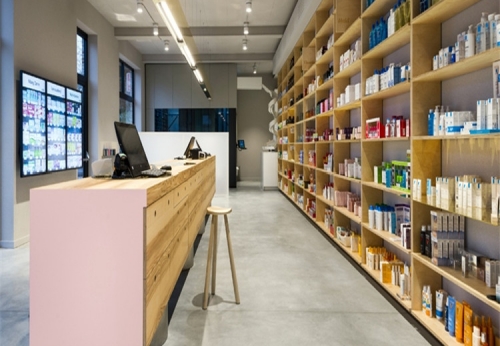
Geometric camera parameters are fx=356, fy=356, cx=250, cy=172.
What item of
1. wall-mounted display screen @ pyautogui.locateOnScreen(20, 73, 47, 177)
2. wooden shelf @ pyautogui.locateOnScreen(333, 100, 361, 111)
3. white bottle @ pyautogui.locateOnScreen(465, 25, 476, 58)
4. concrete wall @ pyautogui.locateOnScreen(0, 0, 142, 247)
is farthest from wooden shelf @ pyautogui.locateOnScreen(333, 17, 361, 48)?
concrete wall @ pyautogui.locateOnScreen(0, 0, 142, 247)

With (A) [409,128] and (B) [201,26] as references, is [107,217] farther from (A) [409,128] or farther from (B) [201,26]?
(B) [201,26]

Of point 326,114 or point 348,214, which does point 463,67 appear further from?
point 326,114

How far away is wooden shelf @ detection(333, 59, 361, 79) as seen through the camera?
4.24 metres

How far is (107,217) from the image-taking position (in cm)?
168

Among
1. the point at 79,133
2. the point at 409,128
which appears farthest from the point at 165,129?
the point at 409,128

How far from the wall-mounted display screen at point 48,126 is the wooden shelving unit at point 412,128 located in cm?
432

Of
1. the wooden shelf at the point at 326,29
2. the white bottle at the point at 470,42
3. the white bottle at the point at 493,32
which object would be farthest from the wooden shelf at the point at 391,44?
the wooden shelf at the point at 326,29

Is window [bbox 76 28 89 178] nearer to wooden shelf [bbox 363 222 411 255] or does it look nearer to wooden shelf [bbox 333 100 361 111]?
wooden shelf [bbox 333 100 361 111]

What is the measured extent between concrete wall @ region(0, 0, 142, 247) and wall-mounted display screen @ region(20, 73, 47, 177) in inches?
5.5

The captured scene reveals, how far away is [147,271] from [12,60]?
474 centimetres

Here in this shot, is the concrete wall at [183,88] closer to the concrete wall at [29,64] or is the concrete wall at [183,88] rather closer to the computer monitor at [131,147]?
the concrete wall at [29,64]

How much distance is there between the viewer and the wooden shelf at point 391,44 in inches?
120

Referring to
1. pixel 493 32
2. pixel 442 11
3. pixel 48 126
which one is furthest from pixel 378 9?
pixel 48 126

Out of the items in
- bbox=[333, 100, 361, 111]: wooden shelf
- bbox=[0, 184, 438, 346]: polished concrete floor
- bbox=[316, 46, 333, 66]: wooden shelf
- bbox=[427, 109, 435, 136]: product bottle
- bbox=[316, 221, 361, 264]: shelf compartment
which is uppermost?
bbox=[316, 46, 333, 66]: wooden shelf
